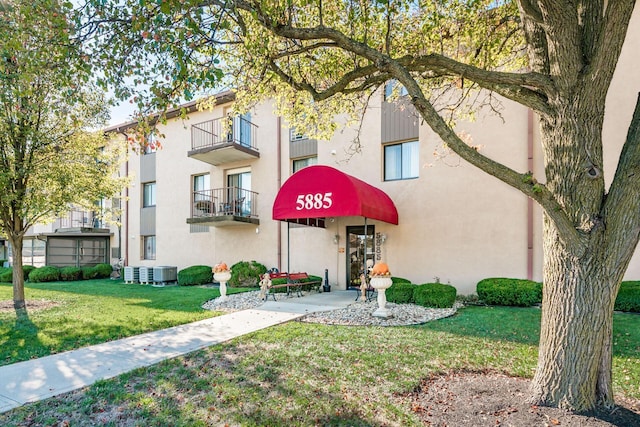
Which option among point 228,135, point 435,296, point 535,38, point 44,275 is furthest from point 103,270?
point 535,38

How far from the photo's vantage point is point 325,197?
1070 centimetres

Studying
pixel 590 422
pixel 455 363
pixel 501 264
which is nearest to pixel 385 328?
pixel 455 363

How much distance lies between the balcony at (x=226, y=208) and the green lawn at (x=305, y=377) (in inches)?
364

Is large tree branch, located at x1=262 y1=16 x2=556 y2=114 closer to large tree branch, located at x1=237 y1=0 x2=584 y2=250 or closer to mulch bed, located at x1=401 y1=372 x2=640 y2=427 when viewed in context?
large tree branch, located at x1=237 y1=0 x2=584 y2=250

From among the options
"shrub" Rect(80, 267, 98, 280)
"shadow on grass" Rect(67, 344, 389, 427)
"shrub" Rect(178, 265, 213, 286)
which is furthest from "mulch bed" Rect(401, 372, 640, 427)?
"shrub" Rect(80, 267, 98, 280)

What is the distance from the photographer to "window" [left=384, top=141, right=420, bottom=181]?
13.3 meters

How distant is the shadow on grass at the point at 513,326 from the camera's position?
6524 millimetres

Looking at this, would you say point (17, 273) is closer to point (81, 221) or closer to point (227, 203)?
point (227, 203)

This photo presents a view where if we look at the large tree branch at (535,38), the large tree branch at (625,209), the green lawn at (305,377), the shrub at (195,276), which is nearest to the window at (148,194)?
the shrub at (195,276)

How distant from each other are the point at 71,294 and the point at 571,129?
15967 millimetres

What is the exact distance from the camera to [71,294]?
1373 cm

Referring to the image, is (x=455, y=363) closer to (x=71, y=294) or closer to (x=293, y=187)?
(x=293, y=187)

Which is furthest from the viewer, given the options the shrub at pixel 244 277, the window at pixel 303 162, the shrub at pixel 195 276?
the shrub at pixel 195 276

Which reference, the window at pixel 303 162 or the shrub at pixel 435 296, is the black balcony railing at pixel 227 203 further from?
the shrub at pixel 435 296
